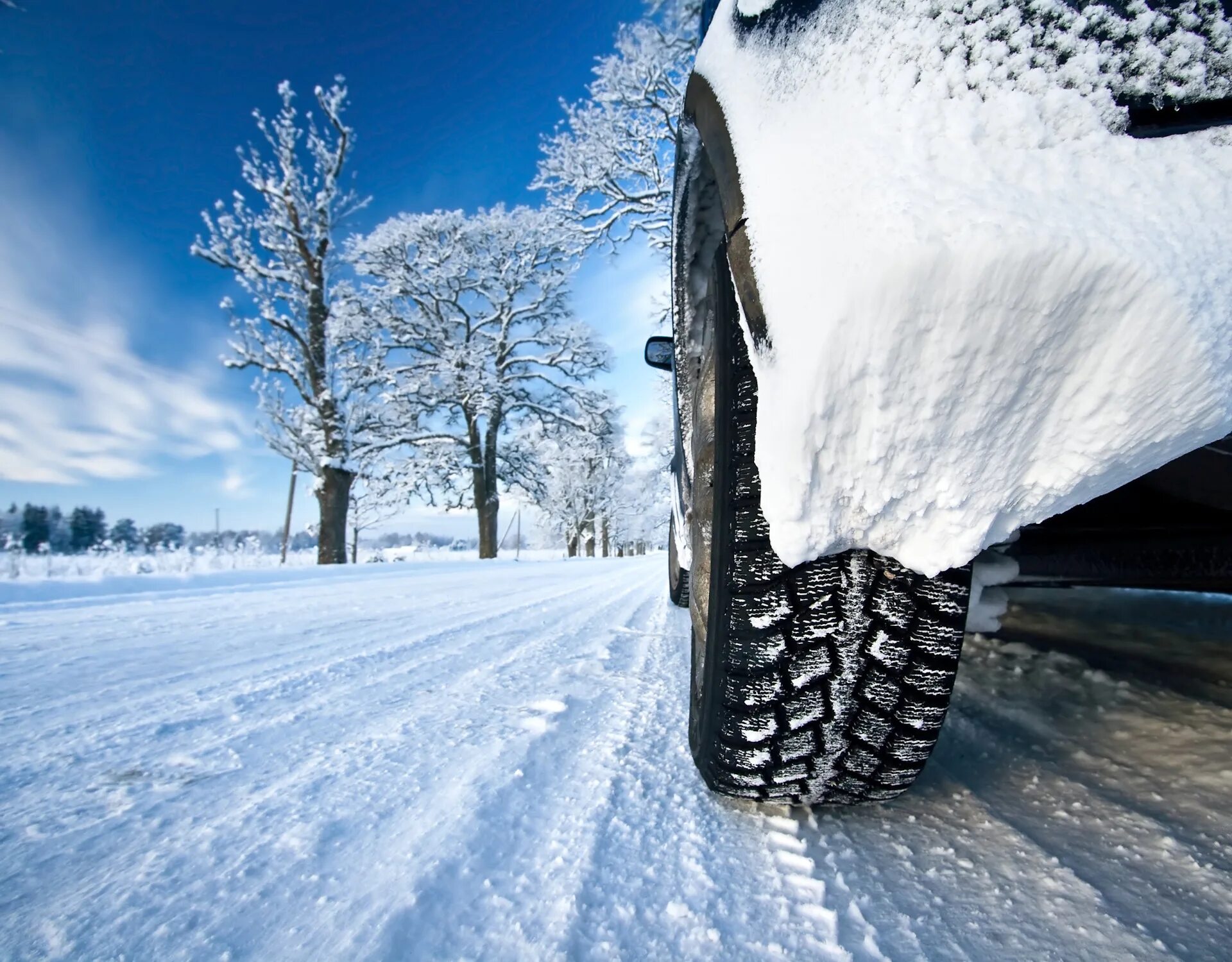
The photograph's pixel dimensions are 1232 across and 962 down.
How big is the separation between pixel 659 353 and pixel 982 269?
135 centimetres

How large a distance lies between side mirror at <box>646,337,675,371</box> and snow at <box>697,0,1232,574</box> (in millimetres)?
1127

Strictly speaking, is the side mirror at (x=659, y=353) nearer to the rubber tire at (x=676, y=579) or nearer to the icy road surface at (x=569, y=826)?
the rubber tire at (x=676, y=579)

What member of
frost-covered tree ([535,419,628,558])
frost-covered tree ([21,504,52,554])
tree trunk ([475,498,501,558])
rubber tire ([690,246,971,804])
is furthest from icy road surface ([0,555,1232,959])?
frost-covered tree ([21,504,52,554])

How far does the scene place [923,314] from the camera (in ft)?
1.34

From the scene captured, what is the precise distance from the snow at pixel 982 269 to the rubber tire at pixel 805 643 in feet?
0.33

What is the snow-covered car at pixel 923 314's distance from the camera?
1.28ft

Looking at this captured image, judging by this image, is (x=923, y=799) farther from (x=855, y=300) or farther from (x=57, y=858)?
(x=57, y=858)

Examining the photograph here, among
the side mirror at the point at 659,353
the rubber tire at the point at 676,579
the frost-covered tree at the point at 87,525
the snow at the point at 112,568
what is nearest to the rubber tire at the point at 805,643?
the side mirror at the point at 659,353

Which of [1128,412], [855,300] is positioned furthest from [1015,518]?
[855,300]

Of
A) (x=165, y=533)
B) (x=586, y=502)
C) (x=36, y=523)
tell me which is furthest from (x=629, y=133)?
(x=165, y=533)

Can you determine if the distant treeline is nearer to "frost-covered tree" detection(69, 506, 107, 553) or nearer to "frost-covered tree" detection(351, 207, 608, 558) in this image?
"frost-covered tree" detection(69, 506, 107, 553)

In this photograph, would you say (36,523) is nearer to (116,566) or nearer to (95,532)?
(95,532)

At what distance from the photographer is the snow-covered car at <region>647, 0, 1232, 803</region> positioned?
15.4 inches

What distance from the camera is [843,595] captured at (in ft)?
2.10
